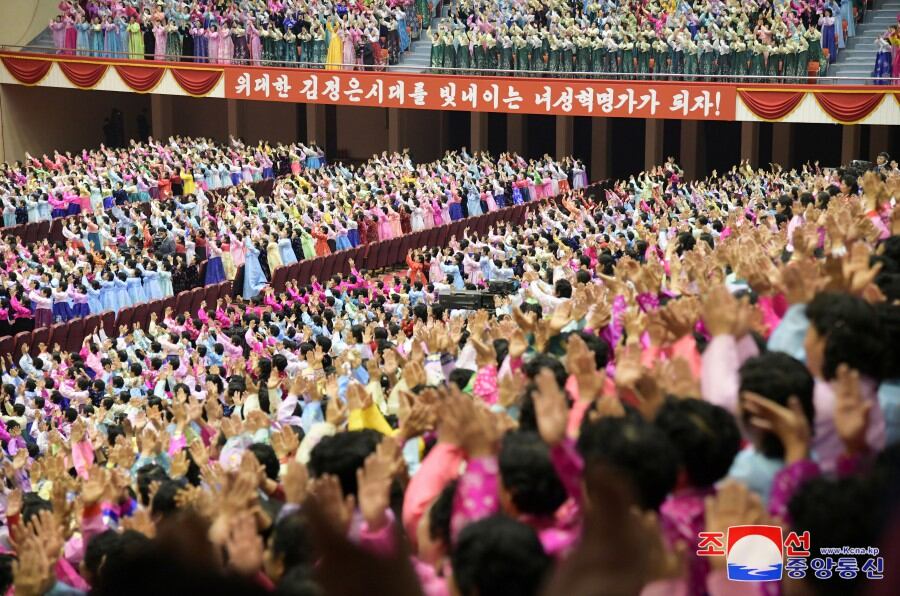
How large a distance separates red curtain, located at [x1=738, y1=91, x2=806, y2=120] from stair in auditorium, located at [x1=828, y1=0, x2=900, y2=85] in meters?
1.44

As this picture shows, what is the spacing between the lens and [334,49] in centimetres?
2650

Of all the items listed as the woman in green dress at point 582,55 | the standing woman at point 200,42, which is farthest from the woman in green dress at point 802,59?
the standing woman at point 200,42

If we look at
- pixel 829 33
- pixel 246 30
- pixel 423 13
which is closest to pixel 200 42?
pixel 246 30

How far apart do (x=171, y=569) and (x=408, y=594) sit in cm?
36

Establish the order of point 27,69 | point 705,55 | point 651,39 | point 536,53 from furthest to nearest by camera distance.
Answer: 1. point 27,69
2. point 536,53
3. point 651,39
4. point 705,55

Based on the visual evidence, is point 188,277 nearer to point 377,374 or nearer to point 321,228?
point 321,228

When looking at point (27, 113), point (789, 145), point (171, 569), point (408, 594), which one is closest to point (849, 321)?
point (408, 594)

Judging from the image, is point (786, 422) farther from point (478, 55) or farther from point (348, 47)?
point (348, 47)

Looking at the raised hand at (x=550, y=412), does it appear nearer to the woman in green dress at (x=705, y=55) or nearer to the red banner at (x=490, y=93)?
the red banner at (x=490, y=93)

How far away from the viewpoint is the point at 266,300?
53.4 ft

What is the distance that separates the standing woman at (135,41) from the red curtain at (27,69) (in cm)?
191

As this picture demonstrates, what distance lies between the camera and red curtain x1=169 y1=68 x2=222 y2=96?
27.3 meters

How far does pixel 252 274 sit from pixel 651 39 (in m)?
9.81

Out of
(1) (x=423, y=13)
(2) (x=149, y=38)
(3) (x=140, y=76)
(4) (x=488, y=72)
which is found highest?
(1) (x=423, y=13)
